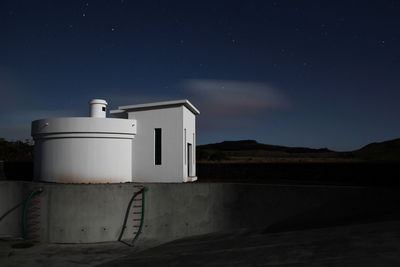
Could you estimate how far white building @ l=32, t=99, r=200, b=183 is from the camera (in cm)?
1602

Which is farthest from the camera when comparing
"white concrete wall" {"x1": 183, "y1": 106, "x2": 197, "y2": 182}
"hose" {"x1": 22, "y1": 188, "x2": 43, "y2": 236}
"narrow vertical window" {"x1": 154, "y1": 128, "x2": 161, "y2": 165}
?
"white concrete wall" {"x1": 183, "y1": 106, "x2": 197, "y2": 182}

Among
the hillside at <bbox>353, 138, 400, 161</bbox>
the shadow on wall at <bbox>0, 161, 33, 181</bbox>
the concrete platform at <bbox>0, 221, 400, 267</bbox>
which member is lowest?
the concrete platform at <bbox>0, 221, 400, 267</bbox>

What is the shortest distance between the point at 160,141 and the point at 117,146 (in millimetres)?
2323

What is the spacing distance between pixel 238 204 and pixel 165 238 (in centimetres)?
→ 387

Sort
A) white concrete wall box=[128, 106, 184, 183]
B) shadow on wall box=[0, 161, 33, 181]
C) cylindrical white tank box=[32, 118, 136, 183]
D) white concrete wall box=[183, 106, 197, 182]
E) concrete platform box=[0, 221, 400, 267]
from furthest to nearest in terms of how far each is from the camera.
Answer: shadow on wall box=[0, 161, 33, 181], white concrete wall box=[183, 106, 197, 182], white concrete wall box=[128, 106, 184, 183], cylindrical white tank box=[32, 118, 136, 183], concrete platform box=[0, 221, 400, 267]

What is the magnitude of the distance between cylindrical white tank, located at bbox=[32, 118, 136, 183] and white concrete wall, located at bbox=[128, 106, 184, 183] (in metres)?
0.75

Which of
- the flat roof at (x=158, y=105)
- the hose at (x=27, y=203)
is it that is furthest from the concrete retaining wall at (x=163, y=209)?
the flat roof at (x=158, y=105)

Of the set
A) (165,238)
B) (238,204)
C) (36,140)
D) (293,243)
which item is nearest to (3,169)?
(36,140)

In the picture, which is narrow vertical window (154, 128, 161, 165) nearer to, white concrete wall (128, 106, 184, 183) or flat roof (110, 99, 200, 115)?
white concrete wall (128, 106, 184, 183)

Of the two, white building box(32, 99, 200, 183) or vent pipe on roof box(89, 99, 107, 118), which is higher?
vent pipe on roof box(89, 99, 107, 118)

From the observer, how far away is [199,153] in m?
41.7

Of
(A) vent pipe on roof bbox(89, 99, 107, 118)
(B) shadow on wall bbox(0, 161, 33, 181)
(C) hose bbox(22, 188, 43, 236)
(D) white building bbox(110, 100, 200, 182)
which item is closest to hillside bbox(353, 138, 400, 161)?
(D) white building bbox(110, 100, 200, 182)

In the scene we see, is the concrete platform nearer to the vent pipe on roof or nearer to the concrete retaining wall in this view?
the concrete retaining wall

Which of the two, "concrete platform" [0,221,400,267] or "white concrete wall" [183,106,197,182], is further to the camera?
"white concrete wall" [183,106,197,182]
